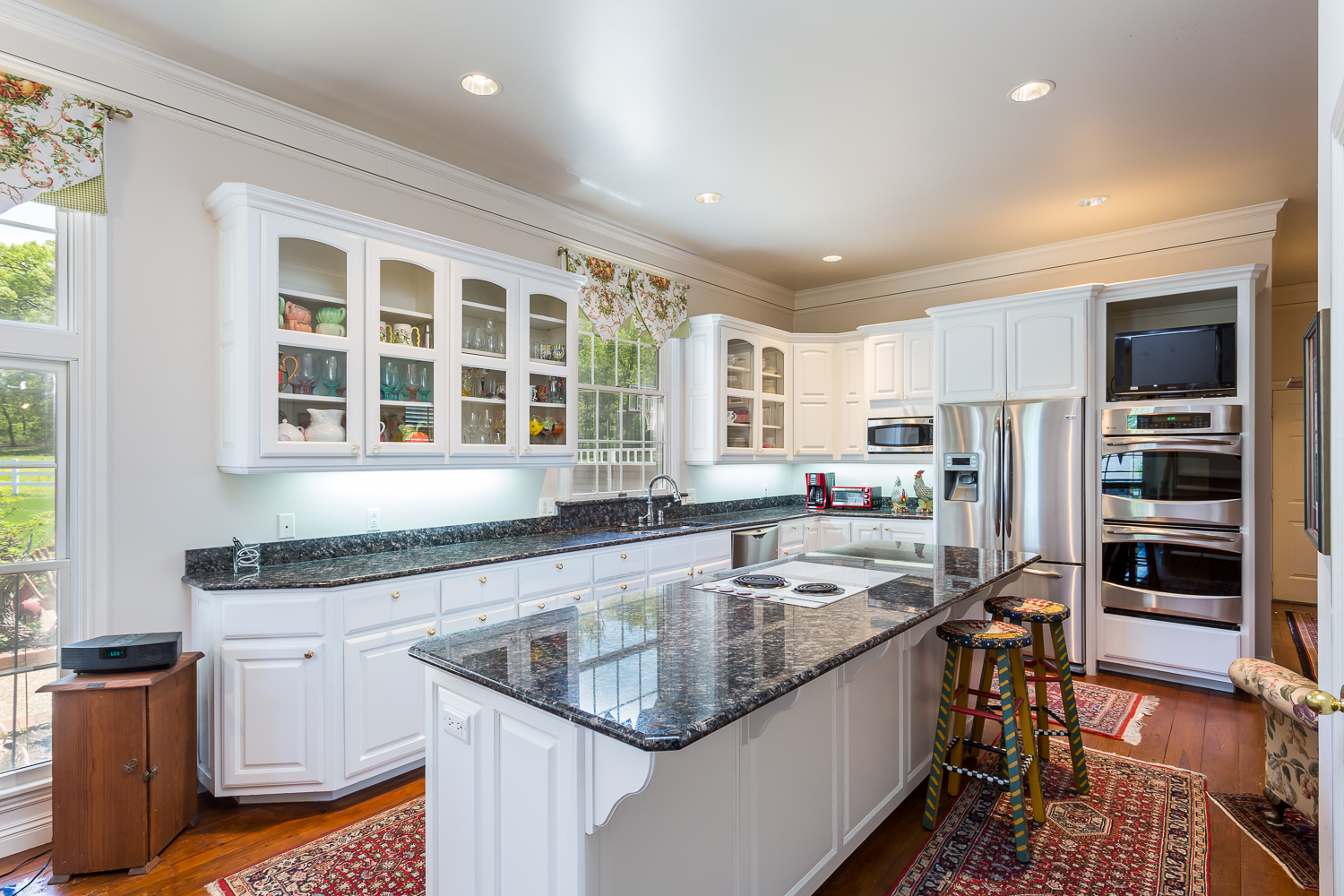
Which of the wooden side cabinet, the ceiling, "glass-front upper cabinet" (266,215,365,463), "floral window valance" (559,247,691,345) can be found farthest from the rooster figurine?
the wooden side cabinet

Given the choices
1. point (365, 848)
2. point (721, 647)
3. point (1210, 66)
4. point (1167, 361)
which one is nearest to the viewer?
point (721, 647)

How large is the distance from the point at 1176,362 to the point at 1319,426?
298 centimetres

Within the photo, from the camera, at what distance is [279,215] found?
263cm

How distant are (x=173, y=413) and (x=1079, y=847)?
3.65 meters

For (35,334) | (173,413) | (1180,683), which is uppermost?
(35,334)

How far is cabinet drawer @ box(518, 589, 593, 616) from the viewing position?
3197mm

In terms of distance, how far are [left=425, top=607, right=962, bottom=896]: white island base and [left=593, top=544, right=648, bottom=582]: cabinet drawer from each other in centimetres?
167

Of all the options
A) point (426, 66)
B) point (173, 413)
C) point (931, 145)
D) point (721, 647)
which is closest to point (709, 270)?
point (931, 145)

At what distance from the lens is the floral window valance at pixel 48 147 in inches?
87.8

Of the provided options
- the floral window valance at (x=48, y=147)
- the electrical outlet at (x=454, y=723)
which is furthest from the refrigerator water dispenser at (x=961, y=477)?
the floral window valance at (x=48, y=147)

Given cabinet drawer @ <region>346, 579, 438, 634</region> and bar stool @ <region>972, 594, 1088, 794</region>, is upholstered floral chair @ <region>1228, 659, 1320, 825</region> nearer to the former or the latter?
bar stool @ <region>972, 594, 1088, 794</region>

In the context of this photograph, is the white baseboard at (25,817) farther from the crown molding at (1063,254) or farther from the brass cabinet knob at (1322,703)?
the crown molding at (1063,254)

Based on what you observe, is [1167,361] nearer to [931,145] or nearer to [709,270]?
[931,145]

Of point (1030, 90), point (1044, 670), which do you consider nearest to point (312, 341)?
point (1030, 90)
